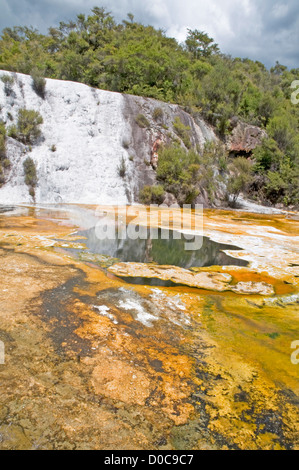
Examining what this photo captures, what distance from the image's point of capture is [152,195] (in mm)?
17672

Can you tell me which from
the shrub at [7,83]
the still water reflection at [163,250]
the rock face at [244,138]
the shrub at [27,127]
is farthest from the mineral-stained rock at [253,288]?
the rock face at [244,138]

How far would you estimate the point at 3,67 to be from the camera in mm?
20078

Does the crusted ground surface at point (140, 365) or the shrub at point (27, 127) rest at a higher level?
the shrub at point (27, 127)

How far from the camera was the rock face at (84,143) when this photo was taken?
1616 centimetres

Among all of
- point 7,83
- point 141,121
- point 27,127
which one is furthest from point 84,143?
point 7,83

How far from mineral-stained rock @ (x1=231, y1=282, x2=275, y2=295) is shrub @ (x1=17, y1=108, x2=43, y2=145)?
51.5 feet

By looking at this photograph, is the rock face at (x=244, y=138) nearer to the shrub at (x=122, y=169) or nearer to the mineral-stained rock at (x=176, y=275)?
the shrub at (x=122, y=169)

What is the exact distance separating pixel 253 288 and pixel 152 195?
13050 mm

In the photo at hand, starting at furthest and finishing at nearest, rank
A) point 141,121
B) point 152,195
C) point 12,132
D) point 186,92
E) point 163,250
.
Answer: point 186,92
point 141,121
point 152,195
point 12,132
point 163,250

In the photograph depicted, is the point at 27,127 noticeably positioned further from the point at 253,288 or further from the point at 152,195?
the point at 253,288

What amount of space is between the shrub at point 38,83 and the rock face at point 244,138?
16140mm

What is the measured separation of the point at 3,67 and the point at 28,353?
2322cm

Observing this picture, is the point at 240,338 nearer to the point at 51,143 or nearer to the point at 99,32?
the point at 51,143
